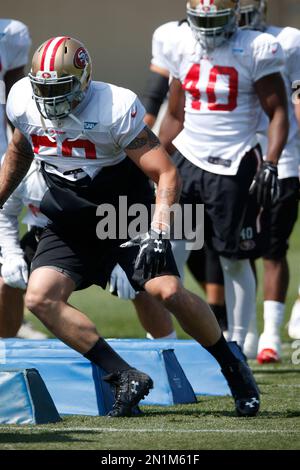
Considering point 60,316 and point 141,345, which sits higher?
point 60,316

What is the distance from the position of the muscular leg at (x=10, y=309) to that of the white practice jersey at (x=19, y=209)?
0.22m

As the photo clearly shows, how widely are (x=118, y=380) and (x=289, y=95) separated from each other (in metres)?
2.96

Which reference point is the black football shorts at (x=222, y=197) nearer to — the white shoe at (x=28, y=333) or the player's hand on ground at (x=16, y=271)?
the player's hand on ground at (x=16, y=271)

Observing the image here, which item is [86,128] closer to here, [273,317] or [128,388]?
[128,388]

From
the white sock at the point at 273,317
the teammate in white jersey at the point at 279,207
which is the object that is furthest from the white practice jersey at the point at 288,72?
the white sock at the point at 273,317

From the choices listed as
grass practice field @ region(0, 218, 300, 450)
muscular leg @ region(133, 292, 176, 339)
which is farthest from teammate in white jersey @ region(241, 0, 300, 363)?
muscular leg @ region(133, 292, 176, 339)

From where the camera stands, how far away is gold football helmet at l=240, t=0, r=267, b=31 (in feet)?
22.1

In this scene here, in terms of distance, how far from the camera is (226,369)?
4.78m

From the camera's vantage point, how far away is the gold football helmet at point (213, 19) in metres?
6.22

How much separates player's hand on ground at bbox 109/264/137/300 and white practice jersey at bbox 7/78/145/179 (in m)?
0.42

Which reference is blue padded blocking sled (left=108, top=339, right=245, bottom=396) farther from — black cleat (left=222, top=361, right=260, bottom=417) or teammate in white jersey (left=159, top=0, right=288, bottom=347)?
teammate in white jersey (left=159, top=0, right=288, bottom=347)

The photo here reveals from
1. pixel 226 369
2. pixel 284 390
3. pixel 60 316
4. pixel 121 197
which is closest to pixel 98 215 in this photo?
pixel 121 197

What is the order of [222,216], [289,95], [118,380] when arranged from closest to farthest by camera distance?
[118,380] → [222,216] → [289,95]
